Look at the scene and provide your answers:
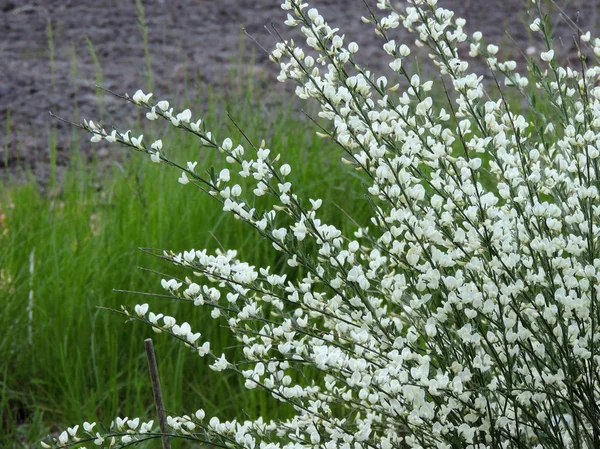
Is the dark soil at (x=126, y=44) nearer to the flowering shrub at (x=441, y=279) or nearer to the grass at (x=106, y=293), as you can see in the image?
the grass at (x=106, y=293)

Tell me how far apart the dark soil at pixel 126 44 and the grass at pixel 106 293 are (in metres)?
1.41

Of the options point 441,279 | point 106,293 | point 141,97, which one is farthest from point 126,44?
point 441,279

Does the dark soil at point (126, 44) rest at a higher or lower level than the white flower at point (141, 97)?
higher

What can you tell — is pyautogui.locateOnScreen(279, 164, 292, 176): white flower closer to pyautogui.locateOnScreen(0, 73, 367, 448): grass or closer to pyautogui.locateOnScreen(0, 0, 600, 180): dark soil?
pyautogui.locateOnScreen(0, 73, 367, 448): grass

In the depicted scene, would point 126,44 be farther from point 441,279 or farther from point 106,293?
point 441,279

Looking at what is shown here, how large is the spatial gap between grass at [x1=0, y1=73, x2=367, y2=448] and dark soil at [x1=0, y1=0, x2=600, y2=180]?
1.41 meters

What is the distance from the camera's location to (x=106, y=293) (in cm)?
311

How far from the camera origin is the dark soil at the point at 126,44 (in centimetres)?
529

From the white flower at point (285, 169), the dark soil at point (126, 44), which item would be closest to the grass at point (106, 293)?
the white flower at point (285, 169)

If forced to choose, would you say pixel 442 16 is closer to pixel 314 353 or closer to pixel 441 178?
pixel 441 178

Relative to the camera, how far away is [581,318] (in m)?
1.68

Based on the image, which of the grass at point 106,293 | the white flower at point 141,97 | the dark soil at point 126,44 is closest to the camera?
the white flower at point 141,97

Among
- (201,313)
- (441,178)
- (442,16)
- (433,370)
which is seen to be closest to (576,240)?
(441,178)

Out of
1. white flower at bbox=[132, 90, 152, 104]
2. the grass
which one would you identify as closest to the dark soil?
the grass
